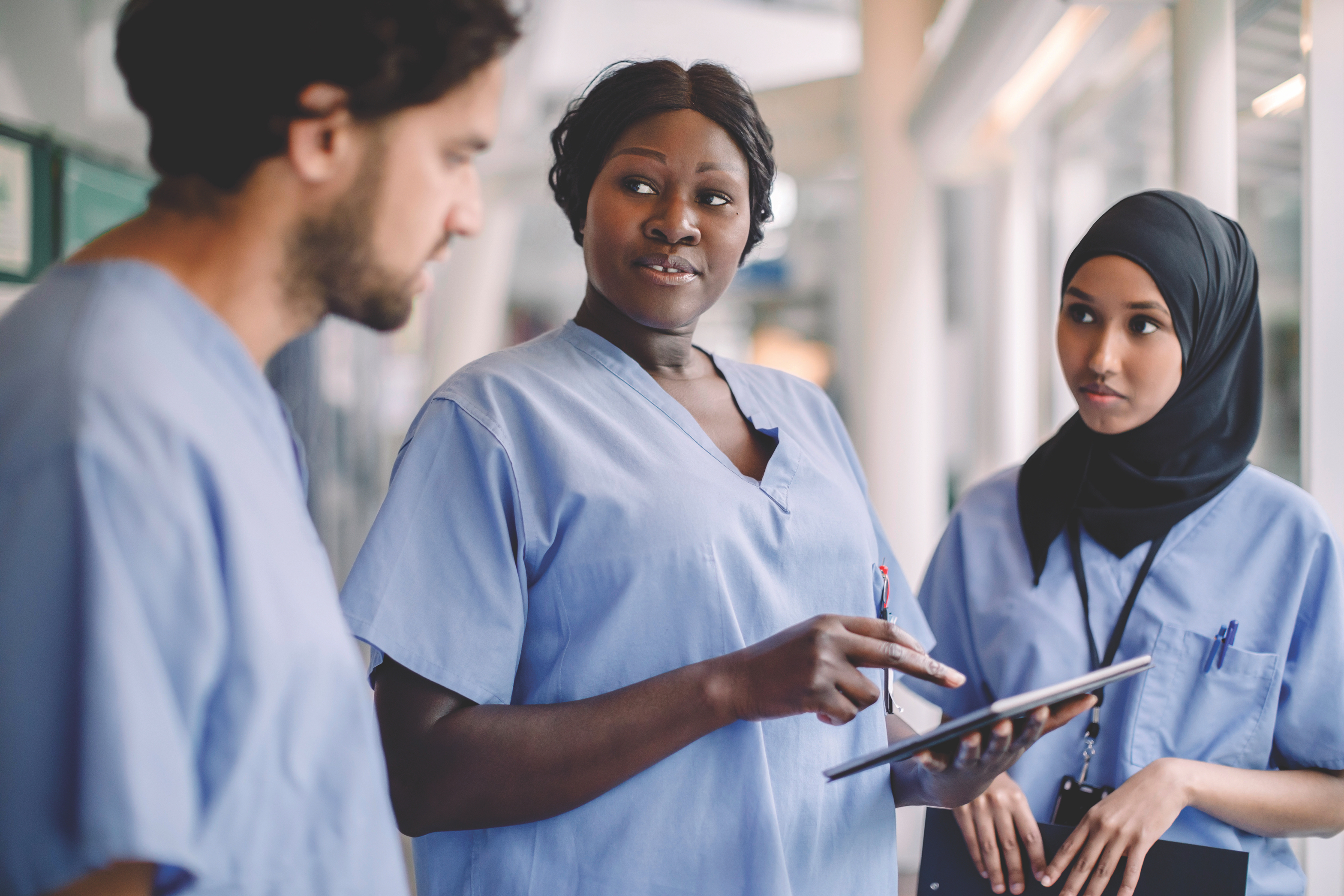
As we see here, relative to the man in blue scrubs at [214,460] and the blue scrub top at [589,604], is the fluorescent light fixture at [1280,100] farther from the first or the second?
the man in blue scrubs at [214,460]

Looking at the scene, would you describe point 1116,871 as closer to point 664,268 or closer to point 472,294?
point 664,268

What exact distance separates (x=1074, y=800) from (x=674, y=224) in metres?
1.04

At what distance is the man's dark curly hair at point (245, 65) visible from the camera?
71 centimetres

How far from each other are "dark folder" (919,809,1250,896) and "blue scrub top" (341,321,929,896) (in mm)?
239

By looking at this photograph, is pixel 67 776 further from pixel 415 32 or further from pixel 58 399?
pixel 415 32

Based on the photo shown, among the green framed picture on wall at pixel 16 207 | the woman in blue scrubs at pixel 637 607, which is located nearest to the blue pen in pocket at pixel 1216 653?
the woman in blue scrubs at pixel 637 607

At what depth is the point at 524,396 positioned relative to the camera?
3.81 feet

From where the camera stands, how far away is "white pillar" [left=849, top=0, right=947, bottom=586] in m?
3.42

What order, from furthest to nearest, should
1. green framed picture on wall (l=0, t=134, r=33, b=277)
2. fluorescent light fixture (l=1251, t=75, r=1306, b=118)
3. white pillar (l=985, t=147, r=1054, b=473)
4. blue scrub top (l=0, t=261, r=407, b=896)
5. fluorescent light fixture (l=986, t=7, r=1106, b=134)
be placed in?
white pillar (l=985, t=147, r=1054, b=473), fluorescent light fixture (l=986, t=7, r=1106, b=134), green framed picture on wall (l=0, t=134, r=33, b=277), fluorescent light fixture (l=1251, t=75, r=1306, b=118), blue scrub top (l=0, t=261, r=407, b=896)

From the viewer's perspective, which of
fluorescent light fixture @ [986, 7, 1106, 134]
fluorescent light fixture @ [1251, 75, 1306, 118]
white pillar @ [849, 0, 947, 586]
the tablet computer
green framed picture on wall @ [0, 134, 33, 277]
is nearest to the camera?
the tablet computer

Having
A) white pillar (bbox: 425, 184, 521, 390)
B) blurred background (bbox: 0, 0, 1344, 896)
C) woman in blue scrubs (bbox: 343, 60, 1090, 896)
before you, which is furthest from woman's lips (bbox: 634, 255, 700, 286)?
white pillar (bbox: 425, 184, 521, 390)

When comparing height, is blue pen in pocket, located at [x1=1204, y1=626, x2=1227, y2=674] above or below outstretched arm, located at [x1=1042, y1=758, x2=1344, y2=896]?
above

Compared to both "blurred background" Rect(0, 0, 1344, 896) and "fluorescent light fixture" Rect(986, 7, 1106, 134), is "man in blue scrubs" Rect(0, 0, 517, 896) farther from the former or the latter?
"fluorescent light fixture" Rect(986, 7, 1106, 134)

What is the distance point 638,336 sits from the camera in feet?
4.28
